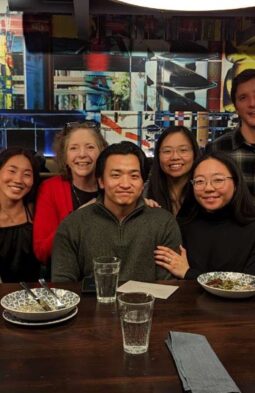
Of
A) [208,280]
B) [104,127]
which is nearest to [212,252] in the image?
[208,280]

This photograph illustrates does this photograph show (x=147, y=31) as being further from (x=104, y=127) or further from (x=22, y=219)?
(x=22, y=219)

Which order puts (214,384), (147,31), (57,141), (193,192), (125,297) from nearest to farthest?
(214,384) → (125,297) → (193,192) → (57,141) → (147,31)

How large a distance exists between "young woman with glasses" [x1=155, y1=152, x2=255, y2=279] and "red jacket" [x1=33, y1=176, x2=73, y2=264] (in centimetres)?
63

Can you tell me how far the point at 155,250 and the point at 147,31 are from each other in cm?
262

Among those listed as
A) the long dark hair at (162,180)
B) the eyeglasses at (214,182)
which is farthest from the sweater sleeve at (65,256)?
the long dark hair at (162,180)

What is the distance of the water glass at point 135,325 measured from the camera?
113 cm

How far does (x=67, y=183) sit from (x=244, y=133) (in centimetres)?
120

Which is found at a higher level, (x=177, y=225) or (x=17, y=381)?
(x=177, y=225)

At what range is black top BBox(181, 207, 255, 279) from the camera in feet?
6.39

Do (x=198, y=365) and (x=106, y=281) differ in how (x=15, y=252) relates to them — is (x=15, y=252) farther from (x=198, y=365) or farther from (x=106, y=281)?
(x=198, y=365)

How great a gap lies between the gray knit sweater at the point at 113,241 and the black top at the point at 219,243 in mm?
129

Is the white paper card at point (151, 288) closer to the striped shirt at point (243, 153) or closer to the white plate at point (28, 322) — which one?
the white plate at point (28, 322)

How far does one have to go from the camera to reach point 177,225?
6.51 feet

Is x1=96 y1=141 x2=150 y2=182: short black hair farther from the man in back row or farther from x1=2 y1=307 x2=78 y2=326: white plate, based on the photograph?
the man in back row
